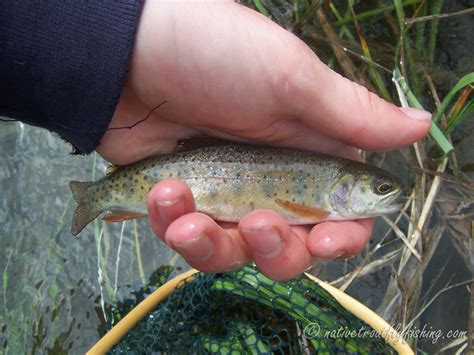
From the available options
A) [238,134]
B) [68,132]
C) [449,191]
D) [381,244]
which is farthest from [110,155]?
[449,191]

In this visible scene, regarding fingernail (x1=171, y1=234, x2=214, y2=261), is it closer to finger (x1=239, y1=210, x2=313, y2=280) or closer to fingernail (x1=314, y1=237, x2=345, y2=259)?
finger (x1=239, y1=210, x2=313, y2=280)

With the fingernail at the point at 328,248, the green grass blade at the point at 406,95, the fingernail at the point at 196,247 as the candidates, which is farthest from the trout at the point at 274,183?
the green grass blade at the point at 406,95

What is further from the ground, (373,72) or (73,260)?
(373,72)

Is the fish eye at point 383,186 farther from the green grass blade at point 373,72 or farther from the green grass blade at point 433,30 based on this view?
the green grass blade at point 433,30

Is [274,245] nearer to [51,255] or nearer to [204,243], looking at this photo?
[204,243]

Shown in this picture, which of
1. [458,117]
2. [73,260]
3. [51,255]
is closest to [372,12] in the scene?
→ [458,117]

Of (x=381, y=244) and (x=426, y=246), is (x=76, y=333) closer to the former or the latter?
(x=381, y=244)
